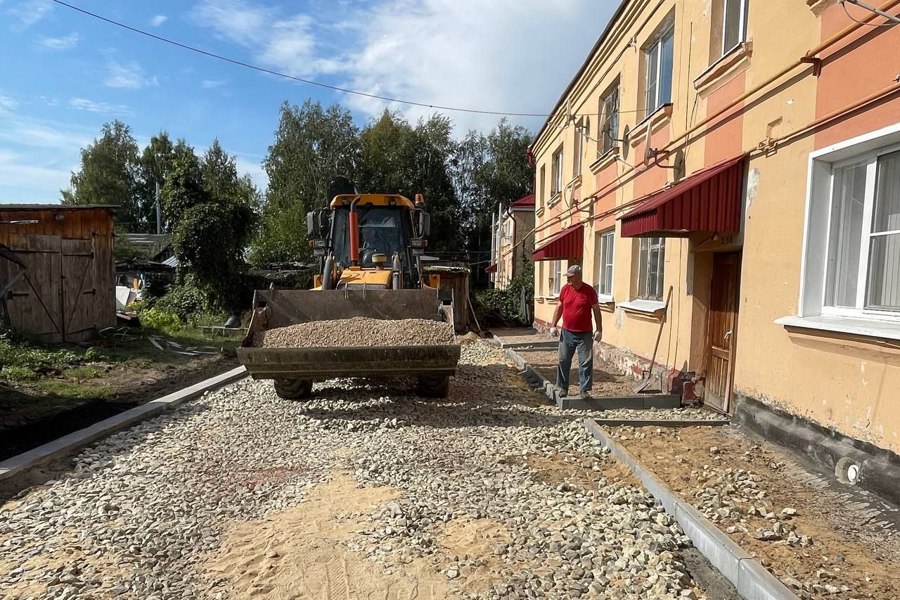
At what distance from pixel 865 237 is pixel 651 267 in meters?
4.18

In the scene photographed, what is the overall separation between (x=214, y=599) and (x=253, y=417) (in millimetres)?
3679

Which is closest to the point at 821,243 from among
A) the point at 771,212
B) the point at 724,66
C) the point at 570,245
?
the point at 771,212

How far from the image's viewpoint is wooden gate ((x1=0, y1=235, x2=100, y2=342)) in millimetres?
9836

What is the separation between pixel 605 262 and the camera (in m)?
10.7

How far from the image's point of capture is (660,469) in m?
4.52

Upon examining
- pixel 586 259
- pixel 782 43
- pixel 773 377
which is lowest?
pixel 773 377

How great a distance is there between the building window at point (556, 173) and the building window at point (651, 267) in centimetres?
637

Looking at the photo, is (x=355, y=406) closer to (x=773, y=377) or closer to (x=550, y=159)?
(x=773, y=377)

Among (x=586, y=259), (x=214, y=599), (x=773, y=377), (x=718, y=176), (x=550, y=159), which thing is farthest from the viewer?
(x=550, y=159)

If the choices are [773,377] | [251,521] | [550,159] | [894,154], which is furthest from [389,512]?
[550,159]

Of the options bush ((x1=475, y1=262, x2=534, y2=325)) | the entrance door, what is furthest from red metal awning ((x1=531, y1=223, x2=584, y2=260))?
bush ((x1=475, y1=262, x2=534, y2=325))

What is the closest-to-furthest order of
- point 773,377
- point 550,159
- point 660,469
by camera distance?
point 660,469 < point 773,377 < point 550,159

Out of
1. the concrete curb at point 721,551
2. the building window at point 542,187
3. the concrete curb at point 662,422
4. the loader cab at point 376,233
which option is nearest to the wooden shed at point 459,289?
the building window at point 542,187

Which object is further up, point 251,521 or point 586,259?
point 586,259
